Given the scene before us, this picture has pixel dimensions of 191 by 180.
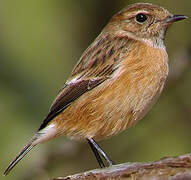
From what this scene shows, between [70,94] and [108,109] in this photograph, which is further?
[70,94]

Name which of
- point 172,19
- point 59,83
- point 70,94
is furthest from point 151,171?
point 59,83

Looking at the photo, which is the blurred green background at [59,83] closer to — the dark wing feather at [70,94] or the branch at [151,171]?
the dark wing feather at [70,94]

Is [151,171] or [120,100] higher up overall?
[120,100]

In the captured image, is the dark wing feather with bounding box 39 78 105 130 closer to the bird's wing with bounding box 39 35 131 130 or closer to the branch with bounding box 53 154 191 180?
the bird's wing with bounding box 39 35 131 130

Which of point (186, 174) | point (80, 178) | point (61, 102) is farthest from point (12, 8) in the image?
point (186, 174)

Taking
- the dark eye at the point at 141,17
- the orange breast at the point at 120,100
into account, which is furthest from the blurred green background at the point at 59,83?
the orange breast at the point at 120,100

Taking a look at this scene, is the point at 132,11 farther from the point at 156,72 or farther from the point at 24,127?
the point at 24,127

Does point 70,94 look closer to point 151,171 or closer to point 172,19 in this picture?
point 172,19
